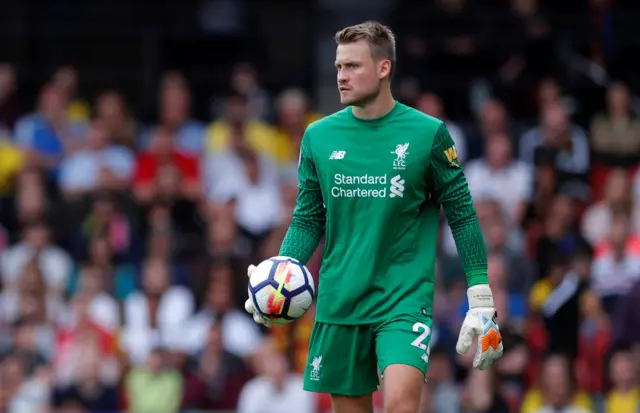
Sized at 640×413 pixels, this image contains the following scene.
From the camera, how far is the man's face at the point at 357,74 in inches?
298

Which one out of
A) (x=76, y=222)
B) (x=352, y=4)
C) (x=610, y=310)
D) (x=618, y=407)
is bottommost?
(x=618, y=407)

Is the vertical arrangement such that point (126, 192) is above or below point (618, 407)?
above

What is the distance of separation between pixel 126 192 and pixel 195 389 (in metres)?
2.72

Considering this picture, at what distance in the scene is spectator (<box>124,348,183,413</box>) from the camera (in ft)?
42.8

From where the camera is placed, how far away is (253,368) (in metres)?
13.1

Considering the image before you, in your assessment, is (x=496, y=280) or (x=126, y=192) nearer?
(x=496, y=280)

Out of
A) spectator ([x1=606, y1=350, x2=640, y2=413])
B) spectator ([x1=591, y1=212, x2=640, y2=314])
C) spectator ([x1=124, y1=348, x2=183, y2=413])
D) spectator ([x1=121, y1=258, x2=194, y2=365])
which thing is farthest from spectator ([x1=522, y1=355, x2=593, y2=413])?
spectator ([x1=121, y1=258, x2=194, y2=365])

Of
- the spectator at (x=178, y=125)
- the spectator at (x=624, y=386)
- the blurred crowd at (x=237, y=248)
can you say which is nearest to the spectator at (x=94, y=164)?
the blurred crowd at (x=237, y=248)

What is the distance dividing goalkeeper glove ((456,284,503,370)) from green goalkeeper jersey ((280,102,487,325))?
0.10m

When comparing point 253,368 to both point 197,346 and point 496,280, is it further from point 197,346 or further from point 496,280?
point 496,280

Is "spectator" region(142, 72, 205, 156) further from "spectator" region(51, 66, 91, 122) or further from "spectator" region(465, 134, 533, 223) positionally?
"spectator" region(465, 134, 533, 223)

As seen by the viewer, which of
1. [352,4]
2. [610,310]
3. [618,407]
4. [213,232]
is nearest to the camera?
[618,407]

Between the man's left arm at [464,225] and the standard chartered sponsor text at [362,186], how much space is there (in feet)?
0.91

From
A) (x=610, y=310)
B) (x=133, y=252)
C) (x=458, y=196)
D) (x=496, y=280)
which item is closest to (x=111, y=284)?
(x=133, y=252)
